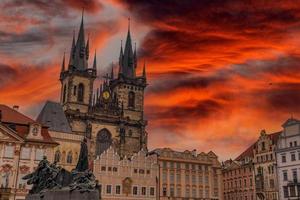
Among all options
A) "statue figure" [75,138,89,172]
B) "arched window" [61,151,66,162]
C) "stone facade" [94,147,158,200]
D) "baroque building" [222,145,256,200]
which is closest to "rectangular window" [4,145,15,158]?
"arched window" [61,151,66,162]

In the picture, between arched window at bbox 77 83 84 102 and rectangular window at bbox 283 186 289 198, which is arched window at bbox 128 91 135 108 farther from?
rectangular window at bbox 283 186 289 198

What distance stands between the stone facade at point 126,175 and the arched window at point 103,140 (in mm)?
13842

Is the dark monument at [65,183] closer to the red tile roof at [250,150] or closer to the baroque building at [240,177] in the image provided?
the red tile roof at [250,150]

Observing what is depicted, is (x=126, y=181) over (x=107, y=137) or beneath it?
beneath

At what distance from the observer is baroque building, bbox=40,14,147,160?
82.2 m

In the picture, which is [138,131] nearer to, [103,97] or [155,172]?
[103,97]

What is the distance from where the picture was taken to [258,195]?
73062mm

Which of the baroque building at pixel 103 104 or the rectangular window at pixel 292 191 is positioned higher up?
Result: the baroque building at pixel 103 104

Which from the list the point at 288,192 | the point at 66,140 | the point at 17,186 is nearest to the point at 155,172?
the point at 66,140

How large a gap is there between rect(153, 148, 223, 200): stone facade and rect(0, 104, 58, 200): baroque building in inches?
903

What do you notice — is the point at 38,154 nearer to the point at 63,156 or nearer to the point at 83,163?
the point at 63,156

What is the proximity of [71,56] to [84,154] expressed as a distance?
65405 mm

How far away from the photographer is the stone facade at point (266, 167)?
7006cm

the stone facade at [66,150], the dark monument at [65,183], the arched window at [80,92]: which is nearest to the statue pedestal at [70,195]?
the dark monument at [65,183]
